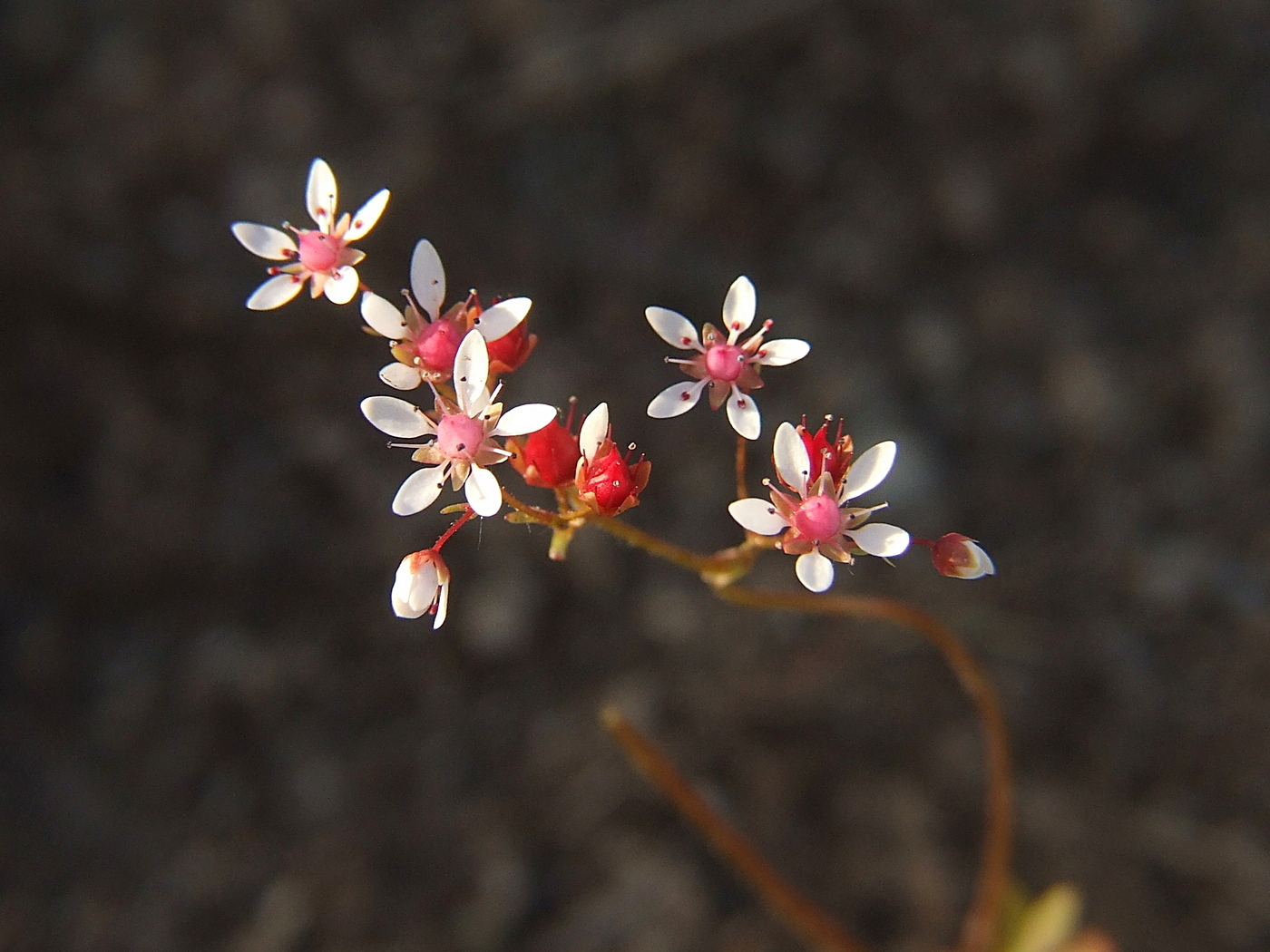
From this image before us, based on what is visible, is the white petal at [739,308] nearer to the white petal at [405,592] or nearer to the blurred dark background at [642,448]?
the white petal at [405,592]

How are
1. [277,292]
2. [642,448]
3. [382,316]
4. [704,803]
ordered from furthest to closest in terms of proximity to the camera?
[642,448], [704,803], [277,292], [382,316]

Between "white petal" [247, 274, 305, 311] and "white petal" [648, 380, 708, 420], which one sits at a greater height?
"white petal" [247, 274, 305, 311]

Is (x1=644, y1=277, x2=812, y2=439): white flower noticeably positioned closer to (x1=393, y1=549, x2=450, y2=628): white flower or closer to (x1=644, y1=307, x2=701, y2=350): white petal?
(x1=644, y1=307, x2=701, y2=350): white petal

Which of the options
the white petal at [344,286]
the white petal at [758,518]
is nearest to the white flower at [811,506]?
the white petal at [758,518]

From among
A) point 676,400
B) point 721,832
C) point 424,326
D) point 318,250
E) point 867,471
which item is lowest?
point 721,832

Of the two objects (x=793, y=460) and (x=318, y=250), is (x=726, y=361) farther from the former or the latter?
(x=318, y=250)

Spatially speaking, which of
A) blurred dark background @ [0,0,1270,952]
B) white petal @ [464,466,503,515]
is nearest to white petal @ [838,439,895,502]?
white petal @ [464,466,503,515]

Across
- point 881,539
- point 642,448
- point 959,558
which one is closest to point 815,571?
point 881,539
